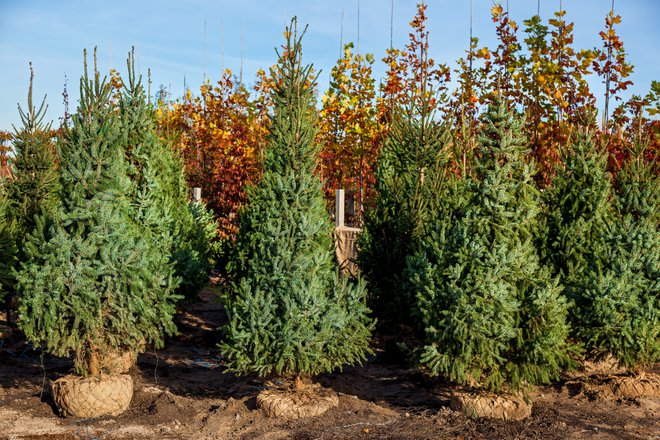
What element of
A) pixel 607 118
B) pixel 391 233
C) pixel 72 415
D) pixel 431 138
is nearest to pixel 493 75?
pixel 607 118

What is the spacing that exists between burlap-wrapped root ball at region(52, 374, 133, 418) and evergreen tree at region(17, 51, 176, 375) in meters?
0.22

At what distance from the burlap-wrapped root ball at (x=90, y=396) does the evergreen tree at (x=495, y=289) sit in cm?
310

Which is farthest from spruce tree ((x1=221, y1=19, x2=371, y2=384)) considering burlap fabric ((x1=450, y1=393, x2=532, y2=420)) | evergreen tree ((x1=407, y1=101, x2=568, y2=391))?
burlap fabric ((x1=450, y1=393, x2=532, y2=420))

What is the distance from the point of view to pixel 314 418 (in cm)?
656

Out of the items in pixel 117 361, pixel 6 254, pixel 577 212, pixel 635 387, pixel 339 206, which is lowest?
pixel 635 387

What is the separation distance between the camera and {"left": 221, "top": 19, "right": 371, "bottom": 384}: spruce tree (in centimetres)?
662

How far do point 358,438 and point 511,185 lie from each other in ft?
9.22

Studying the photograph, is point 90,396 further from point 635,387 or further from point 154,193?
point 635,387

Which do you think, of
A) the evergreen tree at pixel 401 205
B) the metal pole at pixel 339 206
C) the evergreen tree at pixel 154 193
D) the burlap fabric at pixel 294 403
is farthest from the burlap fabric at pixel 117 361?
the metal pole at pixel 339 206

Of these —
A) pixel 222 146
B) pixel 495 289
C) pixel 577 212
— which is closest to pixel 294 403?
pixel 495 289

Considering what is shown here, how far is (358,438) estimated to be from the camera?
6074mm

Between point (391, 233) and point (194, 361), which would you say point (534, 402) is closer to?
point (391, 233)

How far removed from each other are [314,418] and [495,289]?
213 centimetres

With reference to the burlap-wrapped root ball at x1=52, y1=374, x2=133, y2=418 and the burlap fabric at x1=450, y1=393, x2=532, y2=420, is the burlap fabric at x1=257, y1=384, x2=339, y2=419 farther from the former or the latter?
the burlap-wrapped root ball at x1=52, y1=374, x2=133, y2=418
